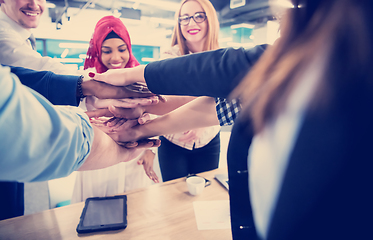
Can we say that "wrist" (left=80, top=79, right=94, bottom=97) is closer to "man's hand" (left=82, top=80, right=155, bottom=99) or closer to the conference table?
"man's hand" (left=82, top=80, right=155, bottom=99)

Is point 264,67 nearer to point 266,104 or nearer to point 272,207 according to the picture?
point 266,104

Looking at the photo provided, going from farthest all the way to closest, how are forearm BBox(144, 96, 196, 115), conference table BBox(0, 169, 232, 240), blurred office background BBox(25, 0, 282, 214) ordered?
blurred office background BBox(25, 0, 282, 214)
forearm BBox(144, 96, 196, 115)
conference table BBox(0, 169, 232, 240)

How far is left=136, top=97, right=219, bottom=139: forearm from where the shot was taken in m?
1.04

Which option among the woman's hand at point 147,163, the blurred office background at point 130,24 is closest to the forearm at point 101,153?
the woman's hand at point 147,163

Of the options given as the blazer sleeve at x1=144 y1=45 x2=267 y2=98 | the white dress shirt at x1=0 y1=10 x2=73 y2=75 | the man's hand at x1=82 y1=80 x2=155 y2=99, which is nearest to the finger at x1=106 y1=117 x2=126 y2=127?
the man's hand at x1=82 y1=80 x2=155 y2=99

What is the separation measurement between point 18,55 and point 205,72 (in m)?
1.07

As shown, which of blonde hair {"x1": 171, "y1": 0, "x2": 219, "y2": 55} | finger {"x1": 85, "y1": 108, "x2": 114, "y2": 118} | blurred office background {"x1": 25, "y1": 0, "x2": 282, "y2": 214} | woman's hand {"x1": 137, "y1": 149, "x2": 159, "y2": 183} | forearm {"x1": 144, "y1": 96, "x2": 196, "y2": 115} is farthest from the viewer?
blurred office background {"x1": 25, "y1": 0, "x2": 282, "y2": 214}

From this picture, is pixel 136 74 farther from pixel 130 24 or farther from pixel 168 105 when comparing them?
pixel 130 24

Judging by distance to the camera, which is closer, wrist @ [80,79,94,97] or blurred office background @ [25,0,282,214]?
wrist @ [80,79,94,97]

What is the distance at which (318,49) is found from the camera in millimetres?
355

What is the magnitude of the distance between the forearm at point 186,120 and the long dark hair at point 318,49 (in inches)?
22.3

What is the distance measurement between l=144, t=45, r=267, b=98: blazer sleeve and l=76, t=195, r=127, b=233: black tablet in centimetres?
54

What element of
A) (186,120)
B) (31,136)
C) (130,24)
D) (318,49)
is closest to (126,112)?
(186,120)

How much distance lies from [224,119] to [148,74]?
362 millimetres
